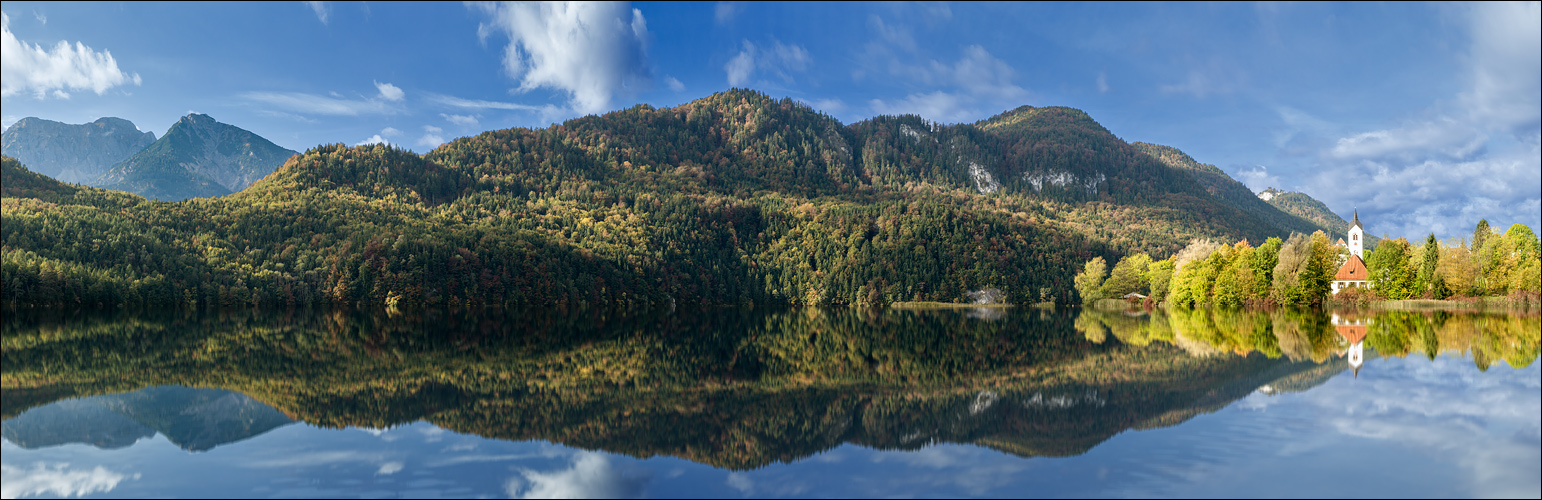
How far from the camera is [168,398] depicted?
24.5 meters

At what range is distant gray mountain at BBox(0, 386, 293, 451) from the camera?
745 inches

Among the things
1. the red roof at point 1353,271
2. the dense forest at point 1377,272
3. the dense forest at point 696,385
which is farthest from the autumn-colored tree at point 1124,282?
the dense forest at point 696,385

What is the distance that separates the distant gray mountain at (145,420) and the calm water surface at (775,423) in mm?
118

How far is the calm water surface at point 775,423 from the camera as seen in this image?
50.2 feet

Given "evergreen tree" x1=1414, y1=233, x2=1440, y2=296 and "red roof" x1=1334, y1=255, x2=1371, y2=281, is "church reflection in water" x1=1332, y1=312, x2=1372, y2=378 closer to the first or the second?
"evergreen tree" x1=1414, y1=233, x2=1440, y2=296

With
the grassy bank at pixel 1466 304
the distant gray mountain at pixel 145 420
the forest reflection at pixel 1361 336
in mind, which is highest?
the grassy bank at pixel 1466 304

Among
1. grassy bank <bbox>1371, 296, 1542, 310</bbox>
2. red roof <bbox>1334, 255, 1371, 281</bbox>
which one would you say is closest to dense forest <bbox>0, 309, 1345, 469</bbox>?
grassy bank <bbox>1371, 296, 1542, 310</bbox>

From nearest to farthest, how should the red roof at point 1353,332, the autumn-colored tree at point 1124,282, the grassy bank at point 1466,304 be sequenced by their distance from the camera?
the red roof at point 1353,332 < the grassy bank at point 1466,304 < the autumn-colored tree at point 1124,282

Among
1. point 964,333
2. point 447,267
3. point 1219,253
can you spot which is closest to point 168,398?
point 964,333

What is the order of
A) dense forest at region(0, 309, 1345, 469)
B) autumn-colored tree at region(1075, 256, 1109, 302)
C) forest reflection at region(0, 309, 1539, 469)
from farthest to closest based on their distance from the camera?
1. autumn-colored tree at region(1075, 256, 1109, 302)
2. forest reflection at region(0, 309, 1539, 469)
3. dense forest at region(0, 309, 1345, 469)

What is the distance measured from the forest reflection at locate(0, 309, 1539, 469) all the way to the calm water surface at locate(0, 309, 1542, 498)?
0.16m

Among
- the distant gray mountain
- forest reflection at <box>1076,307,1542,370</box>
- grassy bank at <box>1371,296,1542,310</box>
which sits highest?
grassy bank at <box>1371,296,1542,310</box>

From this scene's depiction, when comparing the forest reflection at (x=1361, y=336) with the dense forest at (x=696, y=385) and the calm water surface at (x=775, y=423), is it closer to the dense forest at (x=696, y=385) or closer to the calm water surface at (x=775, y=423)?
the calm water surface at (x=775, y=423)

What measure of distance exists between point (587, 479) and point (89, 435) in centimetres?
1359
